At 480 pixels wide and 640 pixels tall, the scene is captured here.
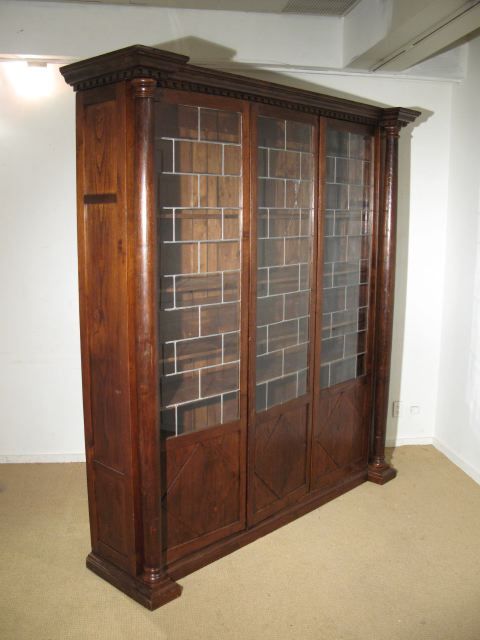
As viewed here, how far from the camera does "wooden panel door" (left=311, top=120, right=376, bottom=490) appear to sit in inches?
137

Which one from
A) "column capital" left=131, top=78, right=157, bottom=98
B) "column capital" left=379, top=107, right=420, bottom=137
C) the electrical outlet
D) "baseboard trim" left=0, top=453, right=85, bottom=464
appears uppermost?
"column capital" left=379, top=107, right=420, bottom=137

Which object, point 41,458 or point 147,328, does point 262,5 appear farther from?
point 41,458

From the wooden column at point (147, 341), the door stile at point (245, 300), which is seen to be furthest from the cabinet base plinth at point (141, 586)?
the door stile at point (245, 300)

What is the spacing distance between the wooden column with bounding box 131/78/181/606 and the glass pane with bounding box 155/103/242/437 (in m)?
0.16

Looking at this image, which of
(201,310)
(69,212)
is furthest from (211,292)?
(69,212)

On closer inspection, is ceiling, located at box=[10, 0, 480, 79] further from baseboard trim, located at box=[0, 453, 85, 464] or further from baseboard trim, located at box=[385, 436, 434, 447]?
baseboard trim, located at box=[0, 453, 85, 464]

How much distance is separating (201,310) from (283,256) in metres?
0.60

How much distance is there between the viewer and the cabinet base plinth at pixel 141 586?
2.72 m

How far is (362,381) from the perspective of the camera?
12.7ft

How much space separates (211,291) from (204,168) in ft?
1.83

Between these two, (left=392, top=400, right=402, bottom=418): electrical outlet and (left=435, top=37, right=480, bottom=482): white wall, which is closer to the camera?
(left=435, top=37, right=480, bottom=482): white wall

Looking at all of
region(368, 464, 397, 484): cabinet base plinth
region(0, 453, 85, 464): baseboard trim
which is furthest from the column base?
region(0, 453, 85, 464): baseboard trim

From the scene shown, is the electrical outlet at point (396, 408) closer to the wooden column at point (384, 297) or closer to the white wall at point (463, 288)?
the white wall at point (463, 288)

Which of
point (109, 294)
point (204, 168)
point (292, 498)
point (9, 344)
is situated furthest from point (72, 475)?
point (204, 168)
